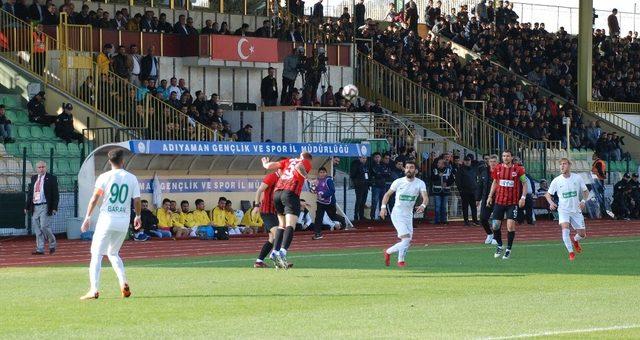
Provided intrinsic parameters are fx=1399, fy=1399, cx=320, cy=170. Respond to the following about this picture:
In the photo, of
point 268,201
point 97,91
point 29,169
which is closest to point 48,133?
point 97,91

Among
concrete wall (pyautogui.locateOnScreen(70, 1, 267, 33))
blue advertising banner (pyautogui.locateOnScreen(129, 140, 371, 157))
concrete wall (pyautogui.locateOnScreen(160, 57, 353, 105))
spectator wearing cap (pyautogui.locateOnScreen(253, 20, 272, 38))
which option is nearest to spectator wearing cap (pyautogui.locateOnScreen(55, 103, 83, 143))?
blue advertising banner (pyautogui.locateOnScreen(129, 140, 371, 157))

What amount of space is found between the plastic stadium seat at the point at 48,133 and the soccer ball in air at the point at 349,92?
35.7 ft

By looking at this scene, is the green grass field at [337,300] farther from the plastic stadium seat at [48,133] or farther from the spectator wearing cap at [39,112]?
the spectator wearing cap at [39,112]

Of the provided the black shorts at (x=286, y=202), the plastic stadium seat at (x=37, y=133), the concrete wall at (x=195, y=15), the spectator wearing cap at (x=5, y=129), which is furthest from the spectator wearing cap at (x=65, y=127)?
the black shorts at (x=286, y=202)

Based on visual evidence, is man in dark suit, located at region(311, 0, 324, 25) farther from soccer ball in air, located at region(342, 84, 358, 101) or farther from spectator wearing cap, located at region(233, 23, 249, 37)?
soccer ball in air, located at region(342, 84, 358, 101)

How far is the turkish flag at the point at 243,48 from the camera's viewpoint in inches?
1660

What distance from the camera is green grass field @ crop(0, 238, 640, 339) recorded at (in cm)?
1370

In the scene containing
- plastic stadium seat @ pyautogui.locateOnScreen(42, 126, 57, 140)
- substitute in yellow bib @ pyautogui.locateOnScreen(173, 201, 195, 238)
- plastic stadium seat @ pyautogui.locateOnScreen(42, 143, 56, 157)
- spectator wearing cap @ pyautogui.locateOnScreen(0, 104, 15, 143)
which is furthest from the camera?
plastic stadium seat @ pyautogui.locateOnScreen(42, 126, 57, 140)

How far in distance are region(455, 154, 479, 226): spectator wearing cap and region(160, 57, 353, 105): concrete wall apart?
29.8 feet

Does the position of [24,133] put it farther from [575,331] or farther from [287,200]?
[575,331]

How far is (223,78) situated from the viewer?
43.8 metres

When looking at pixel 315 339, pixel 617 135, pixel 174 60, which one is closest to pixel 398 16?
pixel 617 135

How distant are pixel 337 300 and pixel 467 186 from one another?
69.4 ft

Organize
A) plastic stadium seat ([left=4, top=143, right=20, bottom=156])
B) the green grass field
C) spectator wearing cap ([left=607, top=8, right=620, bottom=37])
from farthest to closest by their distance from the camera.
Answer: spectator wearing cap ([left=607, top=8, right=620, bottom=37]) → plastic stadium seat ([left=4, top=143, right=20, bottom=156]) → the green grass field
